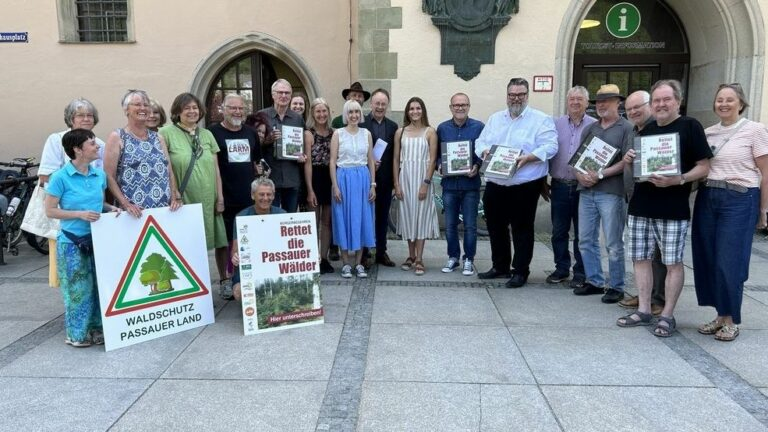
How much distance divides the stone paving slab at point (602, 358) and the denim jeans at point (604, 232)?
80cm

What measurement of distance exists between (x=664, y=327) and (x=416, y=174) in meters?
2.71

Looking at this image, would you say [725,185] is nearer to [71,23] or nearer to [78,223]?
[78,223]

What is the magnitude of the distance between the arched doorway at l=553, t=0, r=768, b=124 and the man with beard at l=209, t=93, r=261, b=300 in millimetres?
4801

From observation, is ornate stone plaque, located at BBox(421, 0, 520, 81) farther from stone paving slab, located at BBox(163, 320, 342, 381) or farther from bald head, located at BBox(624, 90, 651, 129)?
stone paving slab, located at BBox(163, 320, 342, 381)

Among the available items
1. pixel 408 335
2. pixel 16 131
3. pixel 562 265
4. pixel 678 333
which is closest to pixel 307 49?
pixel 16 131

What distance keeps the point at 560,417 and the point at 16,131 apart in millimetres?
10054

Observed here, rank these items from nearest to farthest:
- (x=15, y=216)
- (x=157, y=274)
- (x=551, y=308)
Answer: (x=157, y=274) → (x=551, y=308) → (x=15, y=216)

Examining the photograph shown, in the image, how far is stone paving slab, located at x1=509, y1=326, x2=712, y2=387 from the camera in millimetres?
3295

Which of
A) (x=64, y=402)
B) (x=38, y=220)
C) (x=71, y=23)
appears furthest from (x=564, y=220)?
(x=71, y=23)

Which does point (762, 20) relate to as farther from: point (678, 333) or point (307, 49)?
point (307, 49)

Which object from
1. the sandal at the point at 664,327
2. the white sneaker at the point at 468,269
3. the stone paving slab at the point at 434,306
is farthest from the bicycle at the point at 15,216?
the sandal at the point at 664,327

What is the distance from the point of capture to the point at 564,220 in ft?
17.3

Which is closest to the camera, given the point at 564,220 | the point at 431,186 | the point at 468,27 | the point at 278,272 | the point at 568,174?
the point at 278,272

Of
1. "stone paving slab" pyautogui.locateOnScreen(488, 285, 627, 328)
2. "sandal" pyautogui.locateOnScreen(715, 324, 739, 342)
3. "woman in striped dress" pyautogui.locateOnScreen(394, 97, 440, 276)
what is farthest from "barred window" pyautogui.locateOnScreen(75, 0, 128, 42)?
"sandal" pyautogui.locateOnScreen(715, 324, 739, 342)
